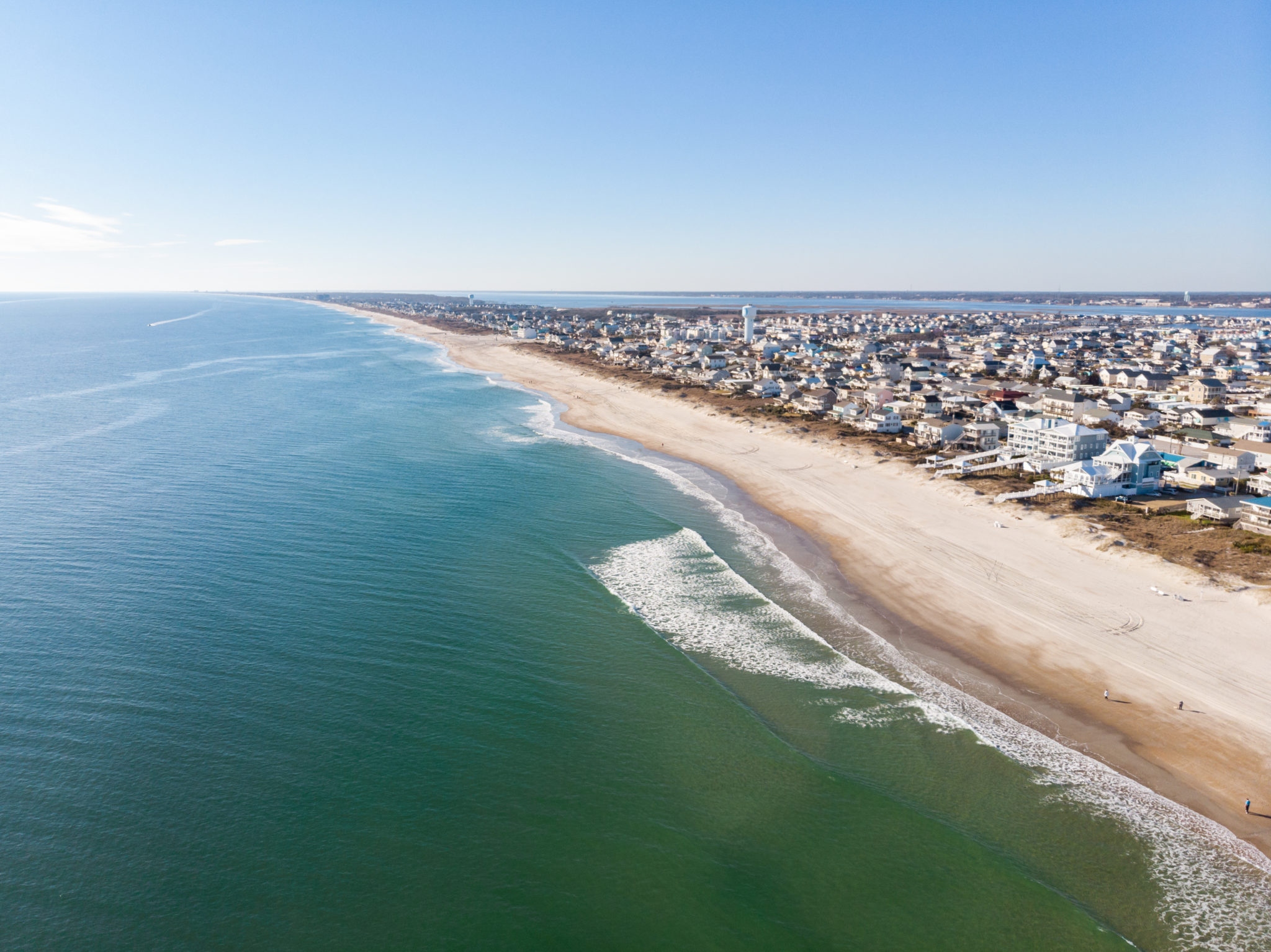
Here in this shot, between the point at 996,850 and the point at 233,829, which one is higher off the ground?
the point at 233,829

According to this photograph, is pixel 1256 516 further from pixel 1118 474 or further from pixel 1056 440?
pixel 1056 440

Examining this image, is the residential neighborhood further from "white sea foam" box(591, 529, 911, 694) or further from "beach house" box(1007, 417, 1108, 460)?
"white sea foam" box(591, 529, 911, 694)

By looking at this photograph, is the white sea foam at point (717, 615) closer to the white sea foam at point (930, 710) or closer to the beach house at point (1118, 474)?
the white sea foam at point (930, 710)

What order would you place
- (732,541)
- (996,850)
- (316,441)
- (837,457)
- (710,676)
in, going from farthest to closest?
(316,441) < (837,457) < (732,541) < (710,676) < (996,850)

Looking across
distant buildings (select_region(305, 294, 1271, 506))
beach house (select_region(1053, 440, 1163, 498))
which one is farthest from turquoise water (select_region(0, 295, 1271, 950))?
distant buildings (select_region(305, 294, 1271, 506))

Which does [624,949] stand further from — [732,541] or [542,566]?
[732,541]

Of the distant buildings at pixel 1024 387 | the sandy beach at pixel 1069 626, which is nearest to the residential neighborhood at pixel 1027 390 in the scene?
the distant buildings at pixel 1024 387

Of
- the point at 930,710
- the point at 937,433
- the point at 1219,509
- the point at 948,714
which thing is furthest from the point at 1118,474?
the point at 930,710

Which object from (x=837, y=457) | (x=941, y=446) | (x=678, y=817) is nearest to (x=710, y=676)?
(x=678, y=817)
